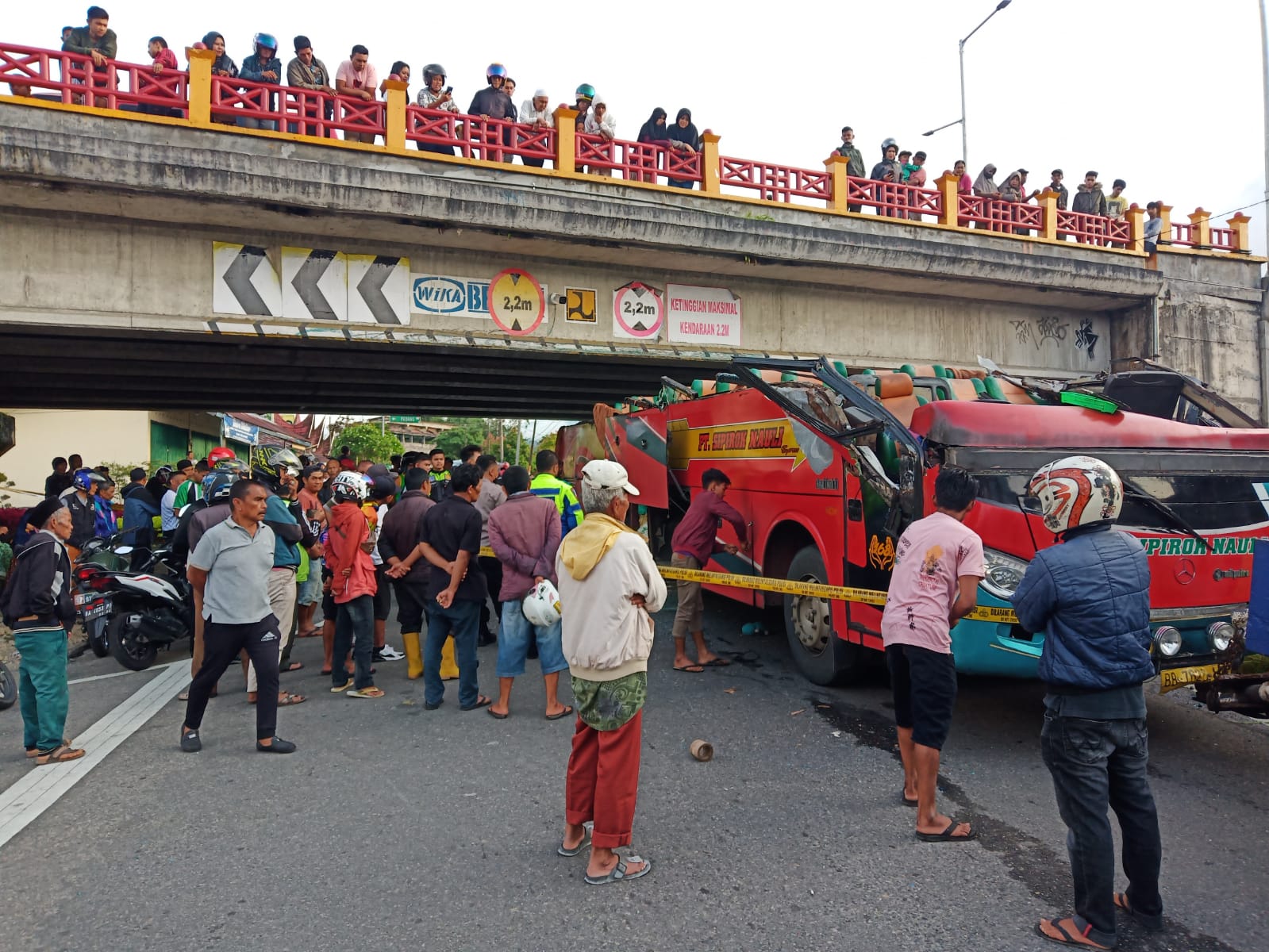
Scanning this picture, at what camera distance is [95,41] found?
31.3ft

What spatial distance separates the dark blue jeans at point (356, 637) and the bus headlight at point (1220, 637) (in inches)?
215

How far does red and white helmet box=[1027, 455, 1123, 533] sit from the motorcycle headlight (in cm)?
153

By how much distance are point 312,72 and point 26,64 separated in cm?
315

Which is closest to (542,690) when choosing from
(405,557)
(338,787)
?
(405,557)

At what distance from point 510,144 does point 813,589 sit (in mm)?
8307

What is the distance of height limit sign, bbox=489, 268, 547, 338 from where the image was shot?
11.3 m

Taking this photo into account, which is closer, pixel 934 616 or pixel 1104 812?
pixel 1104 812

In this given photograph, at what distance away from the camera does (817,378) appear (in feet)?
18.9

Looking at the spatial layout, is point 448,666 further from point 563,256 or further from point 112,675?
point 563,256

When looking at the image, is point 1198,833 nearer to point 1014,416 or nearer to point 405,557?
point 1014,416

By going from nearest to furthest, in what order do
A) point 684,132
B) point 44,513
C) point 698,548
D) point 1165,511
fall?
point 1165,511
point 44,513
point 698,548
point 684,132

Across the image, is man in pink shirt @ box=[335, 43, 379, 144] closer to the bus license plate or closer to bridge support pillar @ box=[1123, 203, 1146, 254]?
the bus license plate

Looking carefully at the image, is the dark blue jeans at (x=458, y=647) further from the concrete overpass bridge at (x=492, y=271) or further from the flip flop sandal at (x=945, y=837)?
the concrete overpass bridge at (x=492, y=271)

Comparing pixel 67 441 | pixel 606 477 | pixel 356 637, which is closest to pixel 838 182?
pixel 356 637
